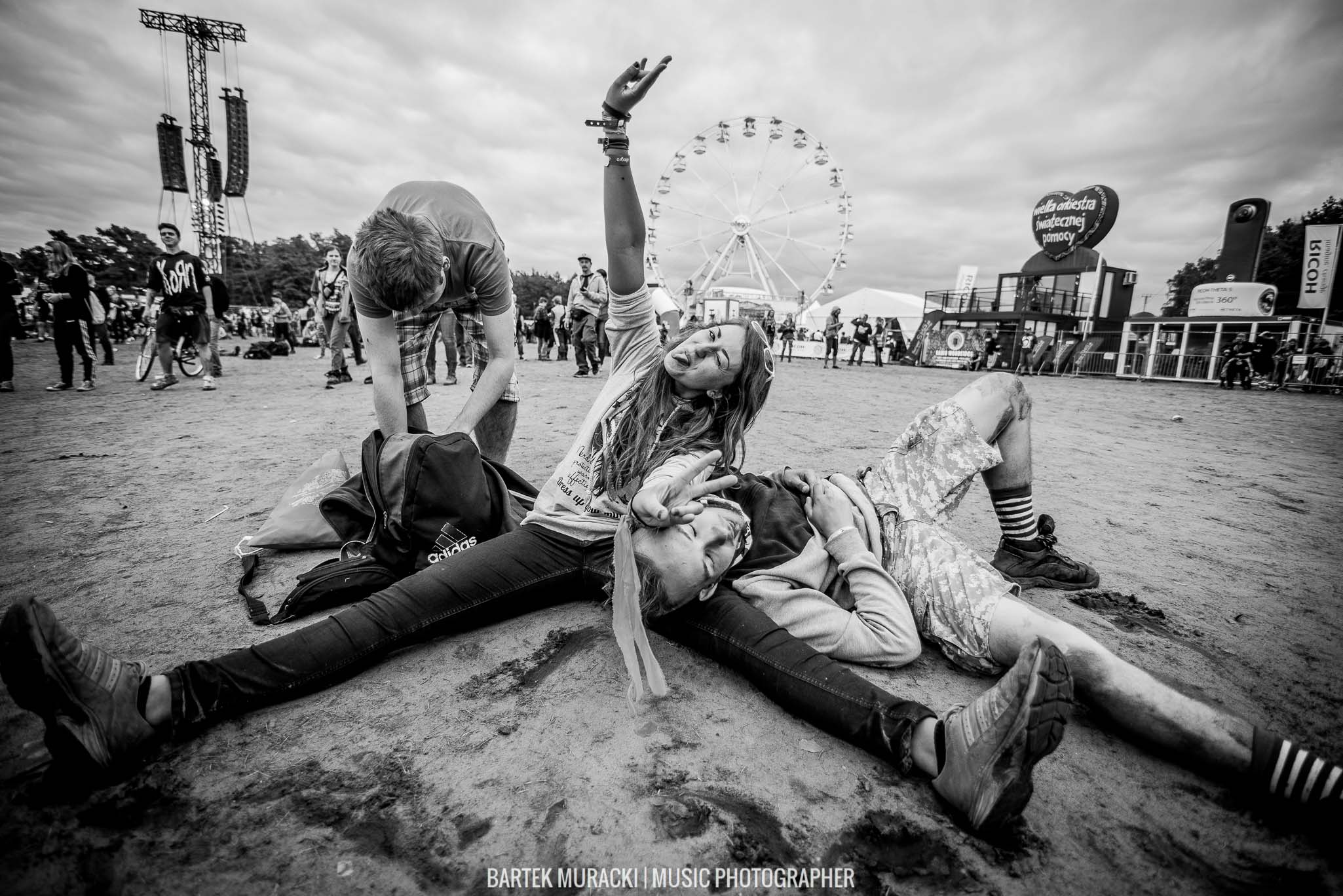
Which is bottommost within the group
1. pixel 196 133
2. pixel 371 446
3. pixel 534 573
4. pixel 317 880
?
pixel 317 880

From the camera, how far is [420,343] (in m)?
2.72

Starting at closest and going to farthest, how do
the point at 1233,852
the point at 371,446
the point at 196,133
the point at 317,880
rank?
the point at 317,880, the point at 1233,852, the point at 371,446, the point at 196,133

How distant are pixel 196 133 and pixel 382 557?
46355 millimetres

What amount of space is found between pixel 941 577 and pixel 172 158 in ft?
162

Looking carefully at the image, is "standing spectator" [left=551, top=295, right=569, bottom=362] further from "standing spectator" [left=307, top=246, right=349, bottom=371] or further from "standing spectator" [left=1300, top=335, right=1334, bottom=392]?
"standing spectator" [left=1300, top=335, right=1334, bottom=392]

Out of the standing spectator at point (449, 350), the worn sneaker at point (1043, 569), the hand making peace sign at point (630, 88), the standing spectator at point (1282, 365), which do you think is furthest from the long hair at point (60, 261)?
the standing spectator at point (1282, 365)

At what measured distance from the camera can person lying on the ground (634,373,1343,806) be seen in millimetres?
1268

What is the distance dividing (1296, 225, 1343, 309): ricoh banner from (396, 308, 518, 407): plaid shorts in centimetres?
2632

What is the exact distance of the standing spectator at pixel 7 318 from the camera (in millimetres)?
6133

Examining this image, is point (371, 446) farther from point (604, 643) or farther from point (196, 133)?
point (196, 133)

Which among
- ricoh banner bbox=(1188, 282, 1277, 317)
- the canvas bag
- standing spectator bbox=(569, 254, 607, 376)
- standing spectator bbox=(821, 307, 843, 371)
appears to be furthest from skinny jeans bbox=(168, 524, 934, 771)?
ricoh banner bbox=(1188, 282, 1277, 317)

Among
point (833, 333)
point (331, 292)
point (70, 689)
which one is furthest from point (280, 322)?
point (70, 689)

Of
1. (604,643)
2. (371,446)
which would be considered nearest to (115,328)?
(371,446)

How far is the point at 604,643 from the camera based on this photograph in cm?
177
